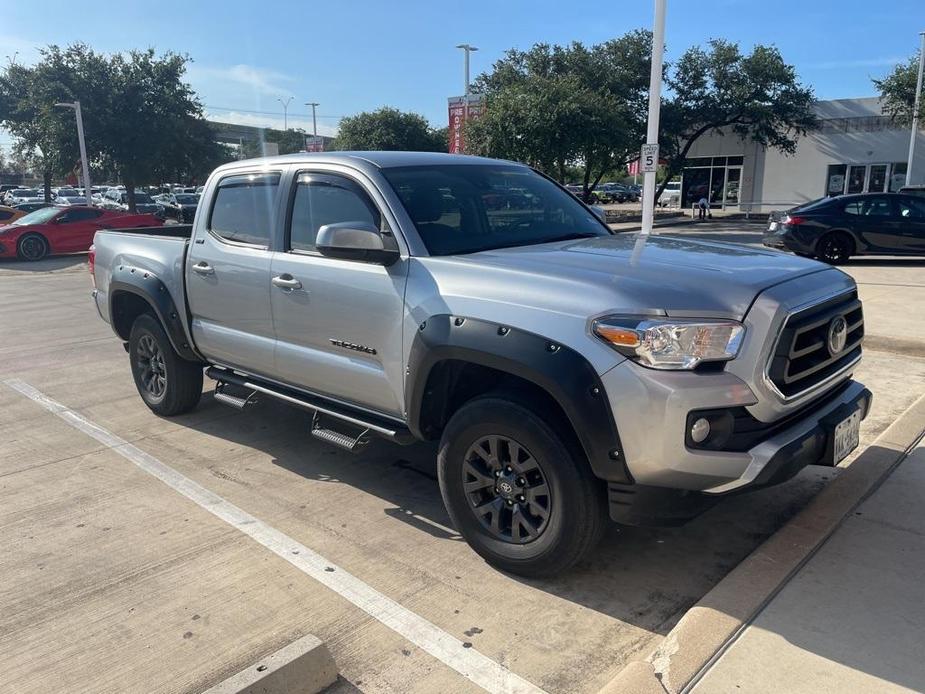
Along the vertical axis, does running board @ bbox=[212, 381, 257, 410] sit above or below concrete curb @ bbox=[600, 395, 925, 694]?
above

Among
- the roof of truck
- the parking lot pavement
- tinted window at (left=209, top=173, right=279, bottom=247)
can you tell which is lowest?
the parking lot pavement

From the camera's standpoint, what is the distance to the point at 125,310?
243 inches

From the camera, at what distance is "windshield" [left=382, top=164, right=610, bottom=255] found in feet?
13.0

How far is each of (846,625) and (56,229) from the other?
72.7ft

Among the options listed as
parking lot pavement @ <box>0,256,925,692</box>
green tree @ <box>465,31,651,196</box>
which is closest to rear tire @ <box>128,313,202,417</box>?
parking lot pavement @ <box>0,256,925,692</box>

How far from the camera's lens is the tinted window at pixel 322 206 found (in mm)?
4125

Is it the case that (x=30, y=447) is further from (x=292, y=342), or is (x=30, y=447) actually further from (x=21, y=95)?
(x=21, y=95)

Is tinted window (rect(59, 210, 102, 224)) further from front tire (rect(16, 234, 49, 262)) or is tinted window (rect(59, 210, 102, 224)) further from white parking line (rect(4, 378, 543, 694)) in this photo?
white parking line (rect(4, 378, 543, 694))

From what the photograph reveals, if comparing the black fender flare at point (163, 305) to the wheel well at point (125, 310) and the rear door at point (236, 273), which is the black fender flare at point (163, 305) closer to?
the rear door at point (236, 273)

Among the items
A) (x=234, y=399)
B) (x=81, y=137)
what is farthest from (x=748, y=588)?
(x=81, y=137)

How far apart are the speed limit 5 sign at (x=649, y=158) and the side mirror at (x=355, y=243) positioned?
9568mm

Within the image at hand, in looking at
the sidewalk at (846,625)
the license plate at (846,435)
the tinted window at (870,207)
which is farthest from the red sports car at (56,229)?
the sidewalk at (846,625)

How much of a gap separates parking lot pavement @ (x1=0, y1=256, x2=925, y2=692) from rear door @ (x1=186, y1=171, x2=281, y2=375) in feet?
2.58

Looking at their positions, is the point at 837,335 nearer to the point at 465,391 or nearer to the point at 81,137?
the point at 465,391
